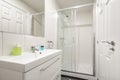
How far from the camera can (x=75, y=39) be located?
2.63m

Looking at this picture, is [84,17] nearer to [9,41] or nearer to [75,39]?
[75,39]

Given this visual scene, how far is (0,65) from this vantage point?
25.5 inches

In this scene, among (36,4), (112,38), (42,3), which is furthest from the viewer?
(42,3)

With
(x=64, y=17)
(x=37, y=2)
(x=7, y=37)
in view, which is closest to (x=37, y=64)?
(x=7, y=37)

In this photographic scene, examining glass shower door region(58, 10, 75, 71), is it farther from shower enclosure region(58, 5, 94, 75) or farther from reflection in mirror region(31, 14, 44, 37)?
reflection in mirror region(31, 14, 44, 37)

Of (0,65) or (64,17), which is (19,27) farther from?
(64,17)

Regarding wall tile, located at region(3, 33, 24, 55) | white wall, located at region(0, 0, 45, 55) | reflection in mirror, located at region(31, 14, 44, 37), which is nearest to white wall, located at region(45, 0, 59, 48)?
reflection in mirror, located at region(31, 14, 44, 37)

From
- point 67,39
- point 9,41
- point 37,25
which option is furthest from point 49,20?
point 9,41

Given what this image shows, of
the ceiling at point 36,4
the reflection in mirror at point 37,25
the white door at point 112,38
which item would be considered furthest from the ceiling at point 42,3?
the white door at point 112,38

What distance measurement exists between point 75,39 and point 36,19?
5.04 ft

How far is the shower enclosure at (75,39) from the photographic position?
248 cm

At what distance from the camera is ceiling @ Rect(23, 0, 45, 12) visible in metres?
1.27

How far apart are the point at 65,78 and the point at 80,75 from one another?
0.40 m

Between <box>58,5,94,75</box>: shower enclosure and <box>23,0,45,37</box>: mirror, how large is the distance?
0.97 metres
